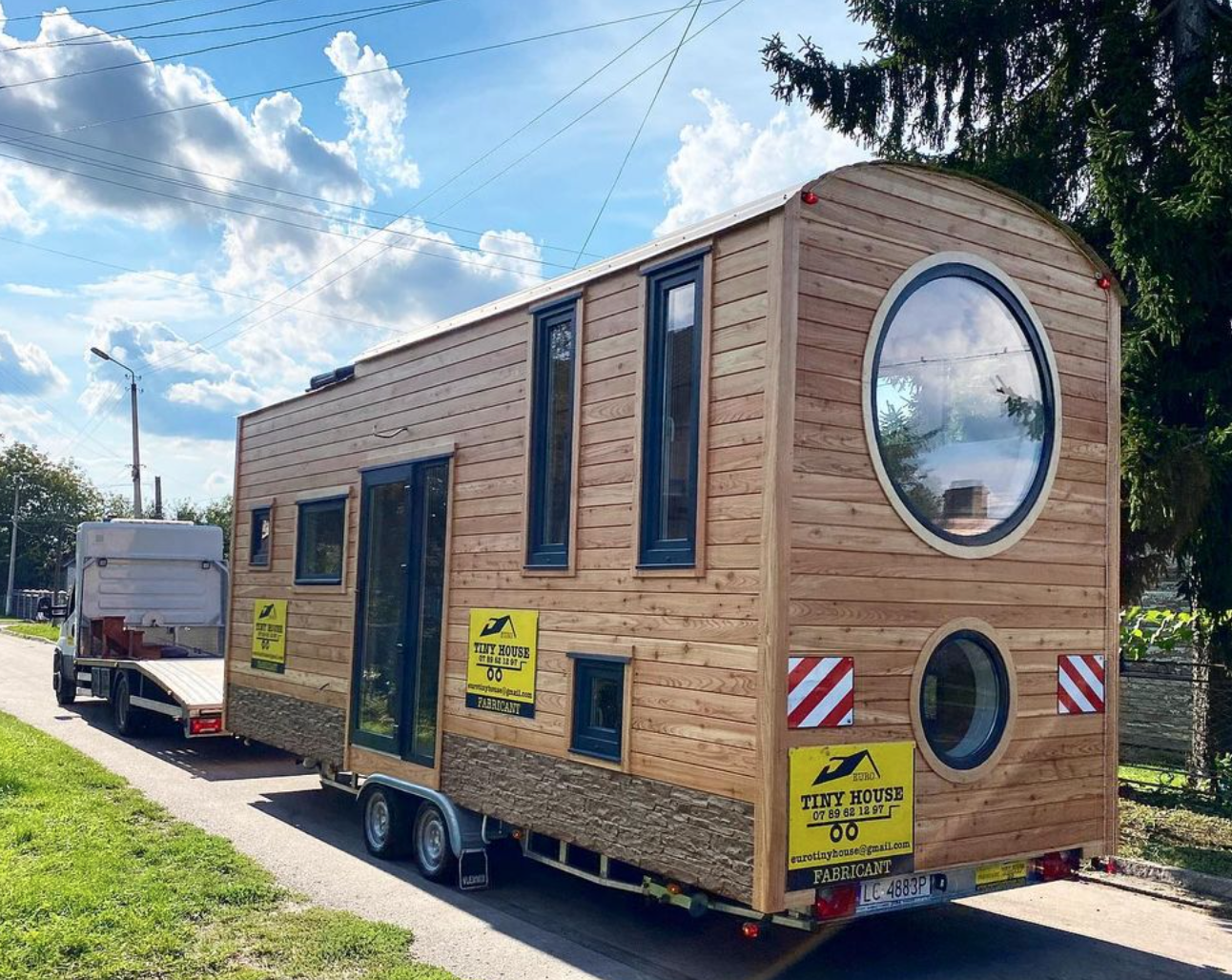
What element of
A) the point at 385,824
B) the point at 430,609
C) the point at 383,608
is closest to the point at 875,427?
the point at 430,609

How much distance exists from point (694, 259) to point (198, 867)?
4.99m

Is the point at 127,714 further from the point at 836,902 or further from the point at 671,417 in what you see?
the point at 836,902

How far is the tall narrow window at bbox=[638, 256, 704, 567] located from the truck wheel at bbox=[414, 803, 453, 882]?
284 centimetres

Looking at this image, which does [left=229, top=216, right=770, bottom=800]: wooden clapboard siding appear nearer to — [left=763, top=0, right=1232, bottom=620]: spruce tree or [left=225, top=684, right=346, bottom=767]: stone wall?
[left=225, top=684, right=346, bottom=767]: stone wall

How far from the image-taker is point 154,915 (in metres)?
6.31

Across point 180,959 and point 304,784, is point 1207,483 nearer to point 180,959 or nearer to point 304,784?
point 180,959

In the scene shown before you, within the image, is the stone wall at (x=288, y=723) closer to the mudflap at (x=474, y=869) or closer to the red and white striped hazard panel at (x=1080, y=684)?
the mudflap at (x=474, y=869)

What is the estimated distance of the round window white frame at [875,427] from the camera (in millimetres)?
5820

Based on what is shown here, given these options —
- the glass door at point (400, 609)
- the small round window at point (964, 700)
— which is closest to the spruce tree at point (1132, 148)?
the small round window at point (964, 700)

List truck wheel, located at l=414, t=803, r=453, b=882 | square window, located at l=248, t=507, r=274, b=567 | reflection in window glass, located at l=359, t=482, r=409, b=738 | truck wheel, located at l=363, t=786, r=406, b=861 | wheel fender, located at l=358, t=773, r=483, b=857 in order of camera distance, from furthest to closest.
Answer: square window, located at l=248, t=507, r=274, b=567 < reflection in window glass, located at l=359, t=482, r=409, b=738 < truck wheel, located at l=363, t=786, r=406, b=861 < truck wheel, located at l=414, t=803, r=453, b=882 < wheel fender, located at l=358, t=773, r=483, b=857

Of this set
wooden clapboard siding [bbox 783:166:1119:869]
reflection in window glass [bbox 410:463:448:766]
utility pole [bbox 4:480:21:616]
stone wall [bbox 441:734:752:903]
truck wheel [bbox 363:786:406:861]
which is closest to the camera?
stone wall [bbox 441:734:752:903]

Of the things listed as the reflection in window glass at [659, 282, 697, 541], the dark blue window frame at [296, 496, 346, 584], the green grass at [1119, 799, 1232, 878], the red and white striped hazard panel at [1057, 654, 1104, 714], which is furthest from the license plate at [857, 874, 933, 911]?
the dark blue window frame at [296, 496, 346, 584]

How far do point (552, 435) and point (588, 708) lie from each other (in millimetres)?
1726

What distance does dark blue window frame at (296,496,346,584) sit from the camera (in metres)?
9.63
